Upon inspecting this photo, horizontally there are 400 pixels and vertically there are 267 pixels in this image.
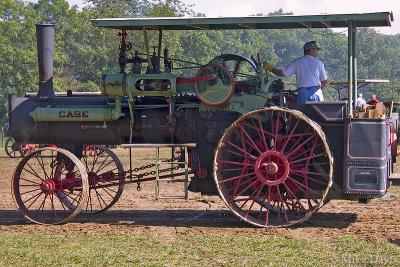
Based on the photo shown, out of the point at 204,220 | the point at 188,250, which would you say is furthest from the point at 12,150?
the point at 188,250

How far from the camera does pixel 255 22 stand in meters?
9.82

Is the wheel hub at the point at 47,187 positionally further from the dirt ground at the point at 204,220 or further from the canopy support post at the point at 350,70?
the canopy support post at the point at 350,70

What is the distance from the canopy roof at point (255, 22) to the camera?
A: 9.40m

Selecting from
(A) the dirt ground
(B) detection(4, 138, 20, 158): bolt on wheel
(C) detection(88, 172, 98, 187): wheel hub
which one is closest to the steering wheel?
(A) the dirt ground

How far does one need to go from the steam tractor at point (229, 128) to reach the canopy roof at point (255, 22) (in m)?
0.01

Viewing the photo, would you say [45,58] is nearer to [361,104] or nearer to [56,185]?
[56,185]

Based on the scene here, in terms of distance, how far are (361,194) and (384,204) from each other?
2.82m

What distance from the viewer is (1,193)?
1461 cm

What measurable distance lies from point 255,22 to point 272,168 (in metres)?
1.83

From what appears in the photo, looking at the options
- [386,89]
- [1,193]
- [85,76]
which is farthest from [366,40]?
[1,193]

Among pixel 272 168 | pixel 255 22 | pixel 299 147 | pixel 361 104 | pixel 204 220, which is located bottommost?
pixel 204 220

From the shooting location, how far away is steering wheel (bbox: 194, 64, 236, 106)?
394 inches

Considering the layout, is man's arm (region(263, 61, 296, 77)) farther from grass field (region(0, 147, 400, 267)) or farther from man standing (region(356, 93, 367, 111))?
grass field (region(0, 147, 400, 267))

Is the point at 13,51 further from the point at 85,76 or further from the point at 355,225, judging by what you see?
the point at 355,225
